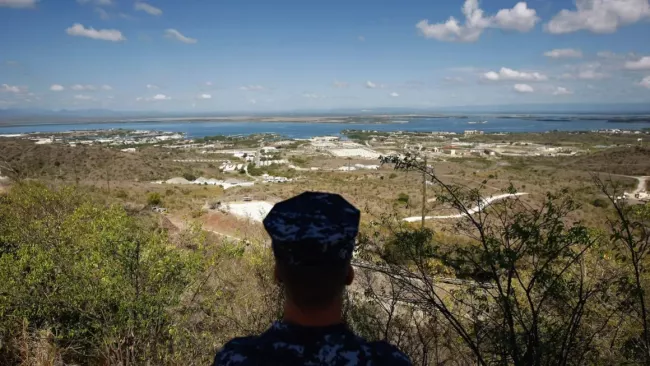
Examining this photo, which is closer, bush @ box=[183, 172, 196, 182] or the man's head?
the man's head

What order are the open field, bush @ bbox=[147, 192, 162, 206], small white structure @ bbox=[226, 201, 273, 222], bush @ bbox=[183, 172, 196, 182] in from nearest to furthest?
small white structure @ bbox=[226, 201, 273, 222] < the open field < bush @ bbox=[147, 192, 162, 206] < bush @ bbox=[183, 172, 196, 182]

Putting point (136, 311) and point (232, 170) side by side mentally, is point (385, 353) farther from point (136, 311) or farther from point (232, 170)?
point (232, 170)

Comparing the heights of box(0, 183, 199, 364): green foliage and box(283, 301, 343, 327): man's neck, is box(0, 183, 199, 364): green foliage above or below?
below

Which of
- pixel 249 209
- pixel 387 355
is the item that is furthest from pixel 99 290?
pixel 249 209

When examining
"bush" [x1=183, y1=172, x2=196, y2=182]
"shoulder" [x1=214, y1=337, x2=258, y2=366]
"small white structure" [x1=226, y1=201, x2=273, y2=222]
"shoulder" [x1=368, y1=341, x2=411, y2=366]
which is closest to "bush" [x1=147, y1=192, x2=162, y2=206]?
"small white structure" [x1=226, y1=201, x2=273, y2=222]

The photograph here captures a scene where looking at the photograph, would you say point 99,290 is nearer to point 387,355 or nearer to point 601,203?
point 387,355

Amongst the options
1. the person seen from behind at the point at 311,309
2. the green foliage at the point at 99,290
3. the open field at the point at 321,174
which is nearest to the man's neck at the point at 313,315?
the person seen from behind at the point at 311,309

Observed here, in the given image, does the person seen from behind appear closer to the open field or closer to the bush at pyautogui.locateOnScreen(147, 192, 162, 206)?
the open field
